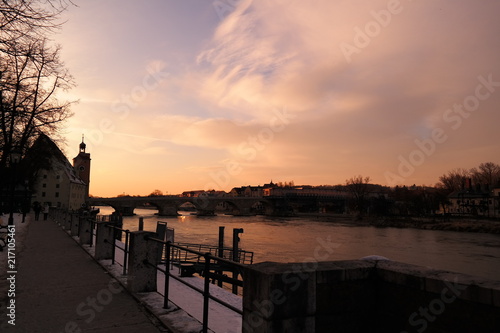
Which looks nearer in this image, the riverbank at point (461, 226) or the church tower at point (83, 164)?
the riverbank at point (461, 226)

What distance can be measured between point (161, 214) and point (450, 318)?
343ft

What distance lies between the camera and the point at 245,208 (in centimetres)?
12038

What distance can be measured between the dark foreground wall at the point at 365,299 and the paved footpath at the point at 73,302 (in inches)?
92.9

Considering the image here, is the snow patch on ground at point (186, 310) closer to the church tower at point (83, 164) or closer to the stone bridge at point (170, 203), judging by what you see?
the stone bridge at point (170, 203)

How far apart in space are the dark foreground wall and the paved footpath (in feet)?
7.74

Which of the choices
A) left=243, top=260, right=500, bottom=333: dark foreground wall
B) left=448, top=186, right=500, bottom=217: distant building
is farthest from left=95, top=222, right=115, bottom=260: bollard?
left=448, top=186, right=500, bottom=217: distant building

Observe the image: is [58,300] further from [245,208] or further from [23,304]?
[245,208]

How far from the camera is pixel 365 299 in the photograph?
4.30 meters

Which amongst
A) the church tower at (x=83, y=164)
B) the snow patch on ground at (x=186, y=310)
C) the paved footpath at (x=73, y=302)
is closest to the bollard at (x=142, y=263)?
the snow patch on ground at (x=186, y=310)

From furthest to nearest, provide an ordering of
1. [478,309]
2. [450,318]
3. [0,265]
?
1. [0,265]
2. [450,318]
3. [478,309]

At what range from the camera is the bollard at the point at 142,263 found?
7.22 meters

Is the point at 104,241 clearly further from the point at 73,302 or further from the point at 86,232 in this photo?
the point at 73,302

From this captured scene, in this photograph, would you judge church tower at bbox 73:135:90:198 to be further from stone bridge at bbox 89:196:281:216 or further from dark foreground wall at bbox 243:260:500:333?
dark foreground wall at bbox 243:260:500:333

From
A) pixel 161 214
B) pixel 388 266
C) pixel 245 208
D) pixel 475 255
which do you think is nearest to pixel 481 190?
pixel 245 208
